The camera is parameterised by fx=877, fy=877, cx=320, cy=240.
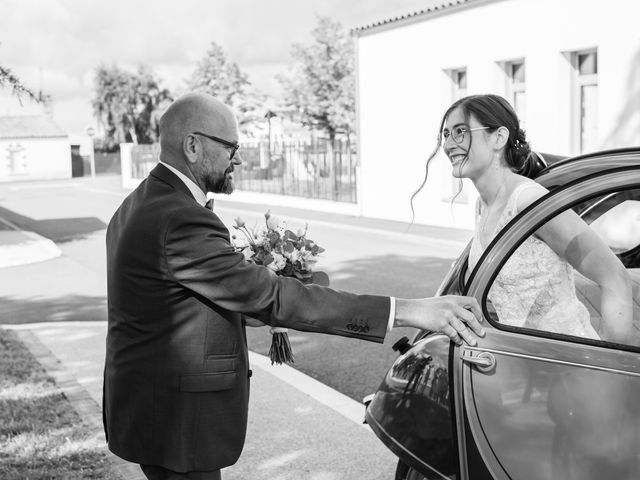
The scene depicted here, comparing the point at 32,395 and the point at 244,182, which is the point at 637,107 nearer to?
the point at 32,395

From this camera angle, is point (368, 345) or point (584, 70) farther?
point (584, 70)

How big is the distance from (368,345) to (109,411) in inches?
205

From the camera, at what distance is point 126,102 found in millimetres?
87250

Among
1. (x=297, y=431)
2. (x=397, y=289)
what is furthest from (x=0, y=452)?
(x=397, y=289)

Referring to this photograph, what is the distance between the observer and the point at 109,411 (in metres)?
2.86

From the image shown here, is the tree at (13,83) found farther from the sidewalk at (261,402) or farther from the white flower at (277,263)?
the white flower at (277,263)

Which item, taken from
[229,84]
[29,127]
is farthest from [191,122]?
[29,127]

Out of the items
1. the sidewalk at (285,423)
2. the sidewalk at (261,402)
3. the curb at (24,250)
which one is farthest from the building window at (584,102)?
the sidewalk at (285,423)

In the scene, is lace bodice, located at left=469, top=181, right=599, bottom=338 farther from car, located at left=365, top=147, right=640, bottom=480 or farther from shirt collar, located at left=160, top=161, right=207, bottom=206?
shirt collar, located at left=160, top=161, right=207, bottom=206

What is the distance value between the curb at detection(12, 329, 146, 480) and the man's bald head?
236 cm

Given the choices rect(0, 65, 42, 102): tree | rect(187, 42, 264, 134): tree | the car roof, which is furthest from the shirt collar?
rect(187, 42, 264, 134): tree

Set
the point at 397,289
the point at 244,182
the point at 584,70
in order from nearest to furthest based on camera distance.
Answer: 1. the point at 397,289
2. the point at 584,70
3. the point at 244,182

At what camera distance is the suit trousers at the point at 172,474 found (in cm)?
274

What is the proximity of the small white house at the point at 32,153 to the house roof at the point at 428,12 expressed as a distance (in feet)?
163
